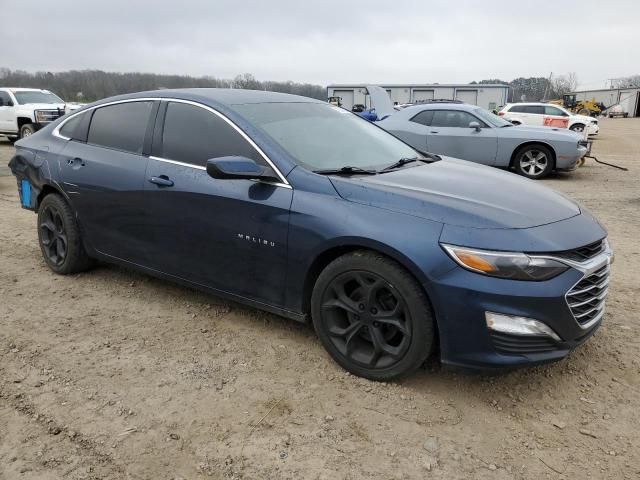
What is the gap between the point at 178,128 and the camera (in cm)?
379

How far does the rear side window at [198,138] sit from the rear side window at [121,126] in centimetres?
27

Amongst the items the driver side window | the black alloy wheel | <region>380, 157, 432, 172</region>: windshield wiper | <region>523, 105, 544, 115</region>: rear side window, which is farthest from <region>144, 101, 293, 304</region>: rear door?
<region>523, 105, 544, 115</region>: rear side window

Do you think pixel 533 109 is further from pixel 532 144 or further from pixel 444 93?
pixel 444 93

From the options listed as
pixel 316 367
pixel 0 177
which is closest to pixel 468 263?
pixel 316 367

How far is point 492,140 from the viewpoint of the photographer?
1088 cm

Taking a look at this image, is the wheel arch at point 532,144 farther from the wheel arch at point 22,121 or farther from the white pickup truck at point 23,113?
the wheel arch at point 22,121

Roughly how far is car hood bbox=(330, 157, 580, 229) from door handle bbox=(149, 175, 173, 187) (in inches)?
47.6

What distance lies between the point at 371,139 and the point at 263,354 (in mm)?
1744

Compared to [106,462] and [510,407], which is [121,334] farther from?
[510,407]

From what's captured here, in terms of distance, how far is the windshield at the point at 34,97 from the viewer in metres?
17.5

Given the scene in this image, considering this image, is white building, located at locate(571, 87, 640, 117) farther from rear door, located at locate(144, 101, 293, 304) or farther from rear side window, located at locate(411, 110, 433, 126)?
rear door, located at locate(144, 101, 293, 304)

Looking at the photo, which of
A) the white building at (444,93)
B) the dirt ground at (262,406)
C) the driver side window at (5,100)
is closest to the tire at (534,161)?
the dirt ground at (262,406)

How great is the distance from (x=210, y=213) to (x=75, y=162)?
161 centimetres

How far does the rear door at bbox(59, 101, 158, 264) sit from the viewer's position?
3943mm
